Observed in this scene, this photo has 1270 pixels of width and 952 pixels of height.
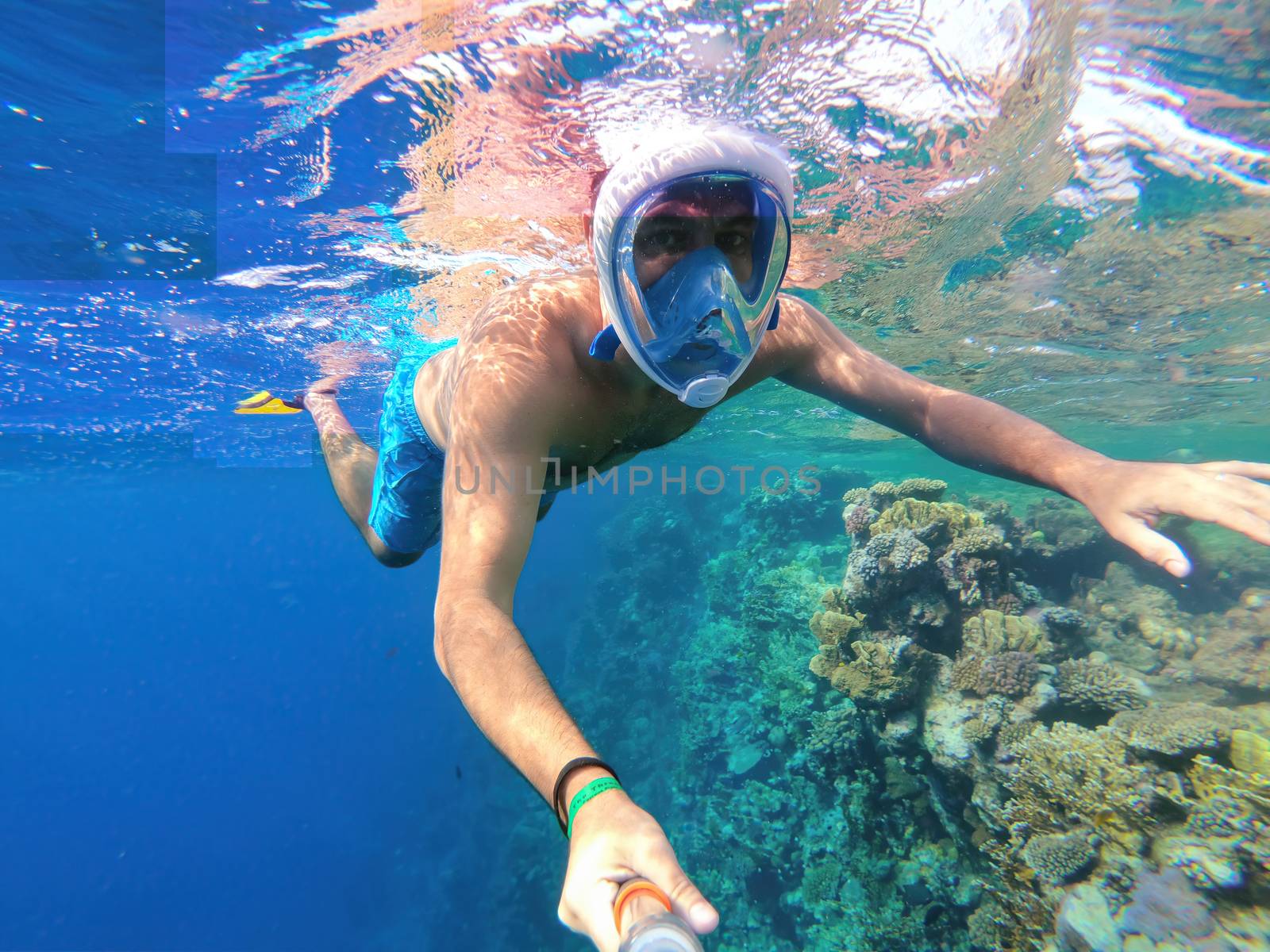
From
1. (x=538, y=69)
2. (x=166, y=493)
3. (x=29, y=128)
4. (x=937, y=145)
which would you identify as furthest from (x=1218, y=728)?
(x=166, y=493)

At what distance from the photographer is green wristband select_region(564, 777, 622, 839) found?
52.0 inches

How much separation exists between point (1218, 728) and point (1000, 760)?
1503 mm

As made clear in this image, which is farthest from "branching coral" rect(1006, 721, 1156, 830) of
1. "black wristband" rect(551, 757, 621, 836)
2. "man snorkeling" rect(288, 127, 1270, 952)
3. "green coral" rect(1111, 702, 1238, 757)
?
"black wristband" rect(551, 757, 621, 836)

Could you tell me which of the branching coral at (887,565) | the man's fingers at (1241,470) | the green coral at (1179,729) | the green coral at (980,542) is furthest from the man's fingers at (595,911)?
the green coral at (980,542)

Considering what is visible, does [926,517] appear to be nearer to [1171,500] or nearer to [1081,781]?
[1081,781]

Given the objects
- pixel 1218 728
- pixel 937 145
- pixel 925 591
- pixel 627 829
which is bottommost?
pixel 925 591

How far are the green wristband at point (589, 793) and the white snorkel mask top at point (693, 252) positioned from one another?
5.41 feet

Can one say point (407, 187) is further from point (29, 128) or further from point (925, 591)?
point (925, 591)

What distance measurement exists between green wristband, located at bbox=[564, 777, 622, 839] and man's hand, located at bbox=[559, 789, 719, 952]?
7 cm

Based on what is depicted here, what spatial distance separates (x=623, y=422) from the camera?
128 inches

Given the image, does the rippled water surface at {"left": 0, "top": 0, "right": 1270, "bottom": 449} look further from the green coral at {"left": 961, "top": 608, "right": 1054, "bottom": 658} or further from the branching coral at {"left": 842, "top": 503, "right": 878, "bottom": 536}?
the green coral at {"left": 961, "top": 608, "right": 1054, "bottom": 658}

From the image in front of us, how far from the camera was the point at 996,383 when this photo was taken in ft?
52.5

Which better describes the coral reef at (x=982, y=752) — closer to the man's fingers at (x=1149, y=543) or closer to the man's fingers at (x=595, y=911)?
the man's fingers at (x=1149, y=543)

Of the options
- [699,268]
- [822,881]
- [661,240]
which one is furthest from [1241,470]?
[822,881]
